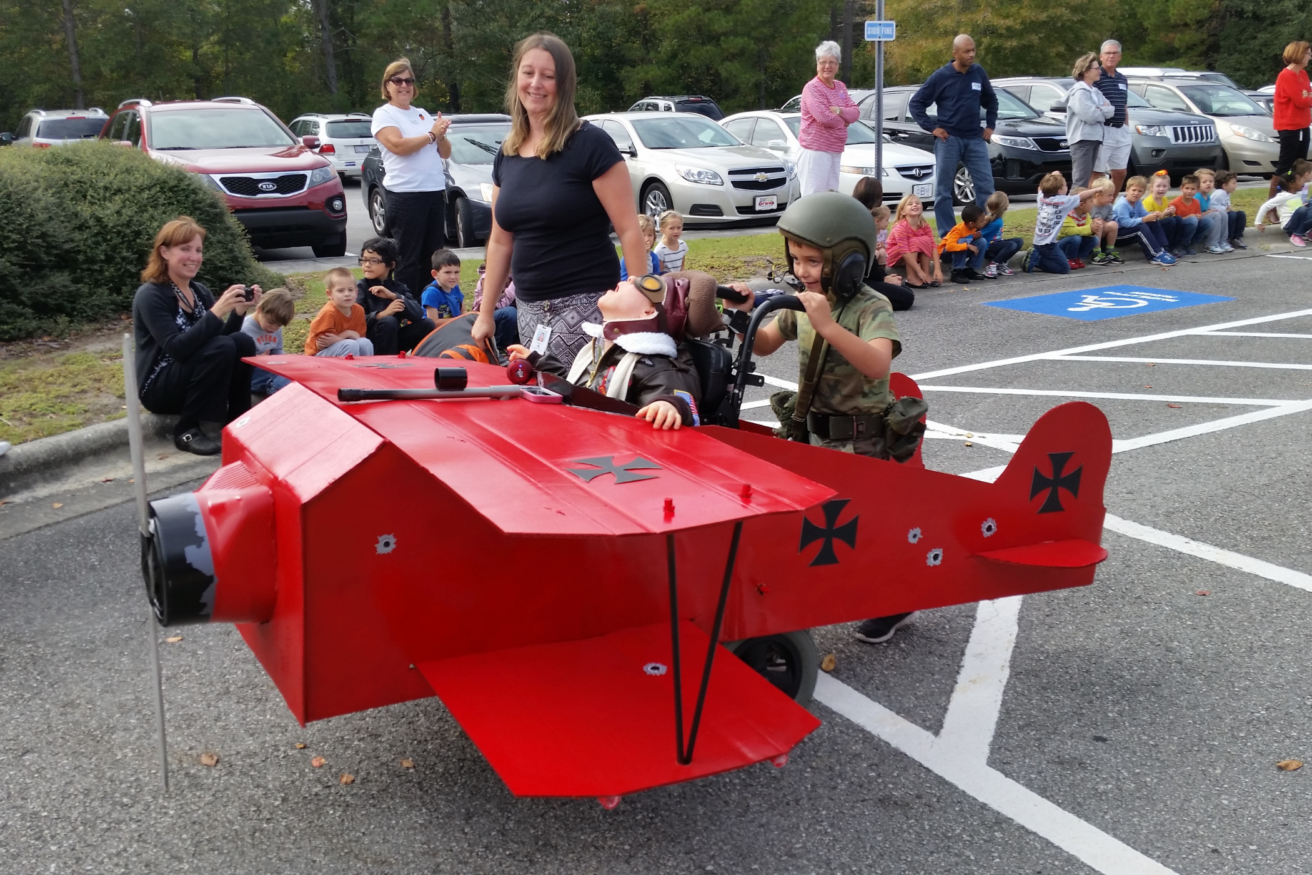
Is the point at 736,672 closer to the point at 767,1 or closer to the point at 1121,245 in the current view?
the point at 1121,245

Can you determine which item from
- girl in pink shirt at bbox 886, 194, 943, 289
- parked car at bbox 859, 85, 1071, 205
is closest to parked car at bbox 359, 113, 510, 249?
girl in pink shirt at bbox 886, 194, 943, 289

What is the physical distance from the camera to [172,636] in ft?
13.6

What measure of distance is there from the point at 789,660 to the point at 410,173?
5.93m

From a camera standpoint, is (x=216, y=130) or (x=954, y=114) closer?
(x=954, y=114)

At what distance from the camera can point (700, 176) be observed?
14.7 metres

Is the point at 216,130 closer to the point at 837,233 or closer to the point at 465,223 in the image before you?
the point at 465,223

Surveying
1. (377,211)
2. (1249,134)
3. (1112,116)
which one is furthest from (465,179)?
(1249,134)

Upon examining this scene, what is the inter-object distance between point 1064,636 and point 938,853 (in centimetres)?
149

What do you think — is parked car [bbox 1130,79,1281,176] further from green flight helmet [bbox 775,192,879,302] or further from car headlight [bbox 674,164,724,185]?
green flight helmet [bbox 775,192,879,302]

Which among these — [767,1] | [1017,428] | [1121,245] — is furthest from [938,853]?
[767,1]

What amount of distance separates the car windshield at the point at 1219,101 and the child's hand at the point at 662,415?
67.0ft

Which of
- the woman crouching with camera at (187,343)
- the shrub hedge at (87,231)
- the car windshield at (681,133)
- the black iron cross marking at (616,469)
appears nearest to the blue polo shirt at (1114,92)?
the car windshield at (681,133)

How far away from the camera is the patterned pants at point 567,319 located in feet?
14.1

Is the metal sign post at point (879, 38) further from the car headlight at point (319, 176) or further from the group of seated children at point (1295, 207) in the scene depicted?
the car headlight at point (319, 176)
